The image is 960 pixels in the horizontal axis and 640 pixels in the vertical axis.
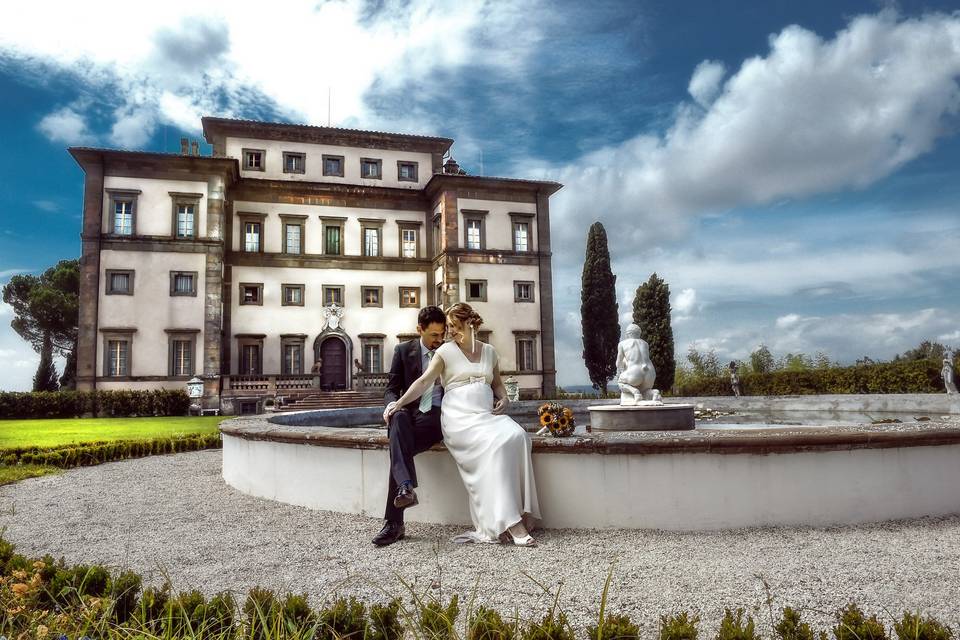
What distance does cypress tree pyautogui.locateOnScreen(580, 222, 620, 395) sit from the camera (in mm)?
33906

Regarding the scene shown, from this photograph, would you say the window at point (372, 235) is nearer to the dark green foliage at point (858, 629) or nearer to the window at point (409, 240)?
the window at point (409, 240)

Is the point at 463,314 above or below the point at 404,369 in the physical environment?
above

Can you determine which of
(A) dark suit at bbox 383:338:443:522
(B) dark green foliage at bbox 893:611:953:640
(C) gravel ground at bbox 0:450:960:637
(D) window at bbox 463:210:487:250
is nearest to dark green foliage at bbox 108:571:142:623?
(C) gravel ground at bbox 0:450:960:637

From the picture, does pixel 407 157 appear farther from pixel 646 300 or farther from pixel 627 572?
pixel 627 572

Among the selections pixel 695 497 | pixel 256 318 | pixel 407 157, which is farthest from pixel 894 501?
pixel 407 157

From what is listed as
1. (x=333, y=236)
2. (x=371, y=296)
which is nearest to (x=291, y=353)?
(x=371, y=296)

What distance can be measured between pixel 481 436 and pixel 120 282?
2740 centimetres

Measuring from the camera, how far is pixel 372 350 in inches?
1243

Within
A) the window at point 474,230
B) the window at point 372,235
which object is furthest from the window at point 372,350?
the window at point 474,230

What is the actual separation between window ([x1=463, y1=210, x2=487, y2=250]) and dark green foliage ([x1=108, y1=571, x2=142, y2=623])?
1140 inches

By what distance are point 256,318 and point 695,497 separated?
2804cm

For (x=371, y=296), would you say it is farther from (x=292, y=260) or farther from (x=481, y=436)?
(x=481, y=436)

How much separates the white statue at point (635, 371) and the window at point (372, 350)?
75.2 feet

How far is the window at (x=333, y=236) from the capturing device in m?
31.9
